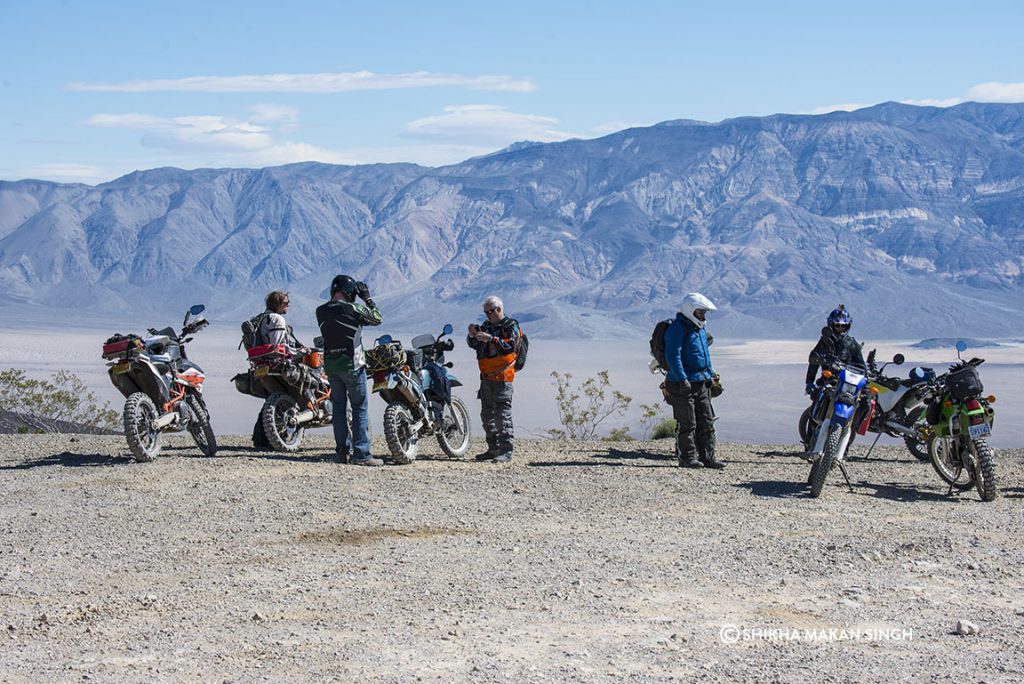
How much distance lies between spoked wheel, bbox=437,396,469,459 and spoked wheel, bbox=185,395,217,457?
2094mm

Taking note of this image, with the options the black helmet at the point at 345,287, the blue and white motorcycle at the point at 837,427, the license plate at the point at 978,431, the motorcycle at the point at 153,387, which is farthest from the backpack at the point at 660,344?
the motorcycle at the point at 153,387

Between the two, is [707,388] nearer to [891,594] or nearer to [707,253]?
[891,594]

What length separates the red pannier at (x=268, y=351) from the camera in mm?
12805

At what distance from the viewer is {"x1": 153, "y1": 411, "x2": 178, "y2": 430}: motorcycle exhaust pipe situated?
1173cm

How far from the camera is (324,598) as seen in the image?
22.7 feet

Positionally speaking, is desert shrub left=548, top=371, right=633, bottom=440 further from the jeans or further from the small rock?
the small rock

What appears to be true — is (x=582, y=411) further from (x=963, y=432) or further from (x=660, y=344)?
(x=963, y=432)

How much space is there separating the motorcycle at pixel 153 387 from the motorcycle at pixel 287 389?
0.56m

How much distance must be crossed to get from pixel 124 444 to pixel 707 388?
5.72m

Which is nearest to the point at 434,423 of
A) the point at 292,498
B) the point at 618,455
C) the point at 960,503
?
the point at 618,455

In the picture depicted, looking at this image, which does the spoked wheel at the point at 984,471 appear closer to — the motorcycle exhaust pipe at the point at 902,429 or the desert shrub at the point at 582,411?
the motorcycle exhaust pipe at the point at 902,429

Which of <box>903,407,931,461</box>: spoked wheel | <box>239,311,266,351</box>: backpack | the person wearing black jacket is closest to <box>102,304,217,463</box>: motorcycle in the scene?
<box>239,311,266,351</box>: backpack

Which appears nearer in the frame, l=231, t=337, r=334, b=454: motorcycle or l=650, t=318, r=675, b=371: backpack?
l=650, t=318, r=675, b=371: backpack

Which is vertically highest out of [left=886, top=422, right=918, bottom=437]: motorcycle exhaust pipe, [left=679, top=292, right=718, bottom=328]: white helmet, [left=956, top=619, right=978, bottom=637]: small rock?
[left=679, top=292, right=718, bottom=328]: white helmet
